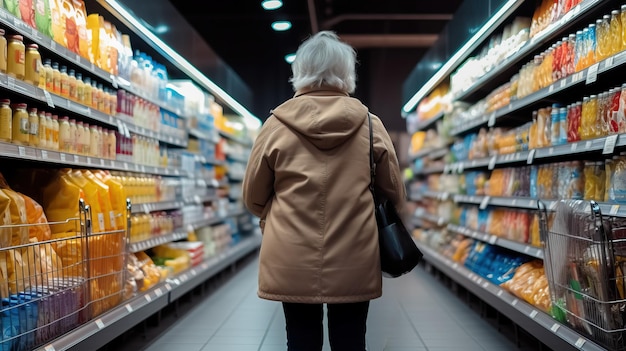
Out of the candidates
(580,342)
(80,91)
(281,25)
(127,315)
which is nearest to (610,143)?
(580,342)

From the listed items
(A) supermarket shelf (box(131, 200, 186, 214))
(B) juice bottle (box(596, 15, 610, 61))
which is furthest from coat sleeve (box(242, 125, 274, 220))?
(A) supermarket shelf (box(131, 200, 186, 214))

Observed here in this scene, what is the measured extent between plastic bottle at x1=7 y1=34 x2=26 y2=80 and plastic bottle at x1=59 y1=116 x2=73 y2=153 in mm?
606

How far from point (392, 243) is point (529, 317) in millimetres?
1522

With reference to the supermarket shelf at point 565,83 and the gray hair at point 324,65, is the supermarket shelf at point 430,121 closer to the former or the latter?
the supermarket shelf at point 565,83

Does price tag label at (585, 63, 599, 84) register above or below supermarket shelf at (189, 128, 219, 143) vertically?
below

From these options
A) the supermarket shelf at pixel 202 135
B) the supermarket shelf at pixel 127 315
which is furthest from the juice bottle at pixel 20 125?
the supermarket shelf at pixel 202 135

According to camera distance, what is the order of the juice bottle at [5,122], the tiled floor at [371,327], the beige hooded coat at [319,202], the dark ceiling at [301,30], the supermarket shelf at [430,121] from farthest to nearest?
the dark ceiling at [301,30]
the supermarket shelf at [430,121]
the tiled floor at [371,327]
the juice bottle at [5,122]
the beige hooded coat at [319,202]

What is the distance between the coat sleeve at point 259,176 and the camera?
2283 mm

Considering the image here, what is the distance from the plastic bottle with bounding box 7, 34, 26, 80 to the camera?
281 cm

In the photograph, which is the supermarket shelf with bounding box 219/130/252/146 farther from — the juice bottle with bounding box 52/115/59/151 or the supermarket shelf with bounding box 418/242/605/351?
the juice bottle with bounding box 52/115/59/151

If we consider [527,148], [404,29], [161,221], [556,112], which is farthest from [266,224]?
[404,29]

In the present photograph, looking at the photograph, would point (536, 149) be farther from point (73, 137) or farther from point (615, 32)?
point (73, 137)

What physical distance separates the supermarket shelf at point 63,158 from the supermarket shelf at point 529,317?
252cm

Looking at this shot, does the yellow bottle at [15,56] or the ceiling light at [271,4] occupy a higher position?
the ceiling light at [271,4]
